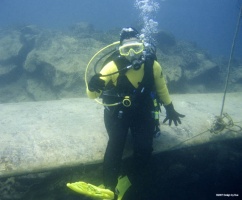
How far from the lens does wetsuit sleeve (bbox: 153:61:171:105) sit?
13.5ft

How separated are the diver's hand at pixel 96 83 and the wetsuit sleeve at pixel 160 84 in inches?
40.8

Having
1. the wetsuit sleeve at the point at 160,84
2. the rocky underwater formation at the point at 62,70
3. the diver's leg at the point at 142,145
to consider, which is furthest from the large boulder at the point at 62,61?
the diver's leg at the point at 142,145

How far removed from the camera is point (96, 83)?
362 cm

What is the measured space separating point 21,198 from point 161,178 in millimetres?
2684

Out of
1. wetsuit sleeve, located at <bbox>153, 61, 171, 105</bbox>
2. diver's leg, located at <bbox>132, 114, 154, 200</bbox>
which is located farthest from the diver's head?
diver's leg, located at <bbox>132, 114, 154, 200</bbox>

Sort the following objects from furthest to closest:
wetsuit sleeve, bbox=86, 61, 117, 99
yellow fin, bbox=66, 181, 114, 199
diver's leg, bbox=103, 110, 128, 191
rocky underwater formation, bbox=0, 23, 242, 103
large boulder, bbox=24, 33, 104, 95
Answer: rocky underwater formation, bbox=0, 23, 242, 103, large boulder, bbox=24, 33, 104, 95, wetsuit sleeve, bbox=86, 61, 117, 99, diver's leg, bbox=103, 110, 128, 191, yellow fin, bbox=66, 181, 114, 199

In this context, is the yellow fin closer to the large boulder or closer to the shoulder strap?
the shoulder strap

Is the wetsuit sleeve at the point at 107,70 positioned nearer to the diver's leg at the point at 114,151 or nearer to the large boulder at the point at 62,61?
the diver's leg at the point at 114,151

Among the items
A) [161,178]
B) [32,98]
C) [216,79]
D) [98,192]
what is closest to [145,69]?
[98,192]

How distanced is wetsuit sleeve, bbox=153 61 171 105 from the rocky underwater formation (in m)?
5.17

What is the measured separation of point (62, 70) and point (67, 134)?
5265mm

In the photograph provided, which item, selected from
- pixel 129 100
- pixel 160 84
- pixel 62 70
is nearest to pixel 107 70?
pixel 129 100

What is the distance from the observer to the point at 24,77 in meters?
12.5

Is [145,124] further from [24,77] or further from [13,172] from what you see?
[24,77]
